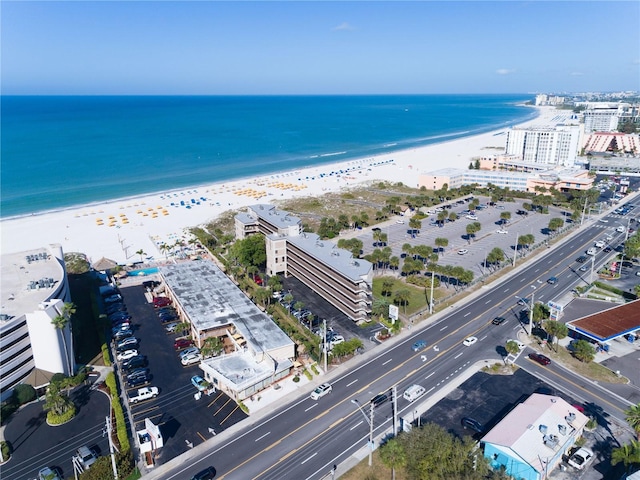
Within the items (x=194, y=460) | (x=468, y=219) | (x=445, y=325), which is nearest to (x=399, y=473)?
(x=194, y=460)

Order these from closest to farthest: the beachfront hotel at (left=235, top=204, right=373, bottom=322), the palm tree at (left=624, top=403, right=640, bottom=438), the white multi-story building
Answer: the palm tree at (left=624, top=403, right=640, bottom=438), the beachfront hotel at (left=235, top=204, right=373, bottom=322), the white multi-story building

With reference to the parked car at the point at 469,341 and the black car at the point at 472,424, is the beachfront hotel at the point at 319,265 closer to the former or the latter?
the parked car at the point at 469,341

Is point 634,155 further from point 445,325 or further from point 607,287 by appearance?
point 445,325

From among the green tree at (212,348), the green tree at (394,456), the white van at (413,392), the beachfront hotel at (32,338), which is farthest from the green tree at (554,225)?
the beachfront hotel at (32,338)

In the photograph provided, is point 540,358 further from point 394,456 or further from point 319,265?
point 319,265

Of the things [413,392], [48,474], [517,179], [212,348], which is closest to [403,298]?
[413,392]

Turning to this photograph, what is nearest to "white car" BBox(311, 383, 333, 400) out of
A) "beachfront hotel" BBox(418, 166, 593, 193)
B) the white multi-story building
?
"beachfront hotel" BBox(418, 166, 593, 193)

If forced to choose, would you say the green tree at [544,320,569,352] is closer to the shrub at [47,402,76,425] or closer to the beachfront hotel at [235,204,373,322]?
the beachfront hotel at [235,204,373,322]
